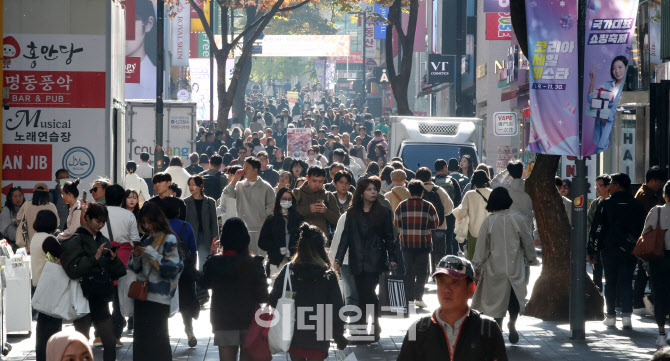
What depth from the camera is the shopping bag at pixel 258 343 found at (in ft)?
26.2

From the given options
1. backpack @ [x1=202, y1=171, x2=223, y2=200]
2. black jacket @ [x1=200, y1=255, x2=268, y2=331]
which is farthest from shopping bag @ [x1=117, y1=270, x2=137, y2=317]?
backpack @ [x1=202, y1=171, x2=223, y2=200]

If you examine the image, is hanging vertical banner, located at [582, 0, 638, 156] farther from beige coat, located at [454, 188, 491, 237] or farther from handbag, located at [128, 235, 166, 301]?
handbag, located at [128, 235, 166, 301]

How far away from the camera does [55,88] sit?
1479cm

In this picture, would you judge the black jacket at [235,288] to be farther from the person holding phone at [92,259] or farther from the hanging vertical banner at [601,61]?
the hanging vertical banner at [601,61]

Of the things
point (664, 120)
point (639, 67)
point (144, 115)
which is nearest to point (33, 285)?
point (664, 120)

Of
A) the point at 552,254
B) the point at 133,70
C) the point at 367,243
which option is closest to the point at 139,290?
the point at 367,243

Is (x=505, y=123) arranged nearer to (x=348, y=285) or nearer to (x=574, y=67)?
→ (x=574, y=67)

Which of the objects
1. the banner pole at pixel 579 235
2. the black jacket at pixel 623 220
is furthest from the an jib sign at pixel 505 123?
the banner pole at pixel 579 235

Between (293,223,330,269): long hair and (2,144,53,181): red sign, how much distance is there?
7321mm

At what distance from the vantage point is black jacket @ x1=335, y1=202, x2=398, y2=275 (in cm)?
1117

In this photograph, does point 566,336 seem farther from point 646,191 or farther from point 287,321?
point 287,321

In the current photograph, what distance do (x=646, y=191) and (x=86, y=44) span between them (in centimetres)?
735

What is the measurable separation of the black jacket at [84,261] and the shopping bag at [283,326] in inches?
65.3

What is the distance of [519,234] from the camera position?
36.1ft
